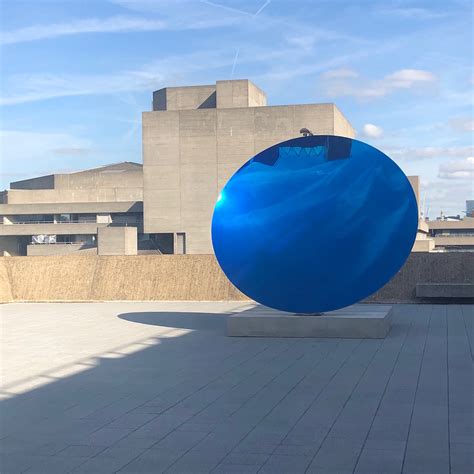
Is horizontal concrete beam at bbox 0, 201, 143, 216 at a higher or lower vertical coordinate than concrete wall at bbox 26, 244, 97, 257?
higher

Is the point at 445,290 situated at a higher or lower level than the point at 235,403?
higher

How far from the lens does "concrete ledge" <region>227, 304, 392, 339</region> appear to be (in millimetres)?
13109

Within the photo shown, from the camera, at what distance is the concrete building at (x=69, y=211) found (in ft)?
250

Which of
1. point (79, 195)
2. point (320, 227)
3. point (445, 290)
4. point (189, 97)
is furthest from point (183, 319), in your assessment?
point (79, 195)

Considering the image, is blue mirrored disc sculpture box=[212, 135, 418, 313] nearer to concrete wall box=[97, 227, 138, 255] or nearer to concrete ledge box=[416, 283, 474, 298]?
concrete ledge box=[416, 283, 474, 298]

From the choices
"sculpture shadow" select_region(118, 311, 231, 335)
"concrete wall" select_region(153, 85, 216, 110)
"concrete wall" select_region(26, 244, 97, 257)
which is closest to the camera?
"sculpture shadow" select_region(118, 311, 231, 335)

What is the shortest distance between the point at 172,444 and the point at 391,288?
48.3ft

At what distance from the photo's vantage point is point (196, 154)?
6688cm

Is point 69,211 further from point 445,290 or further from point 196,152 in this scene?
point 445,290

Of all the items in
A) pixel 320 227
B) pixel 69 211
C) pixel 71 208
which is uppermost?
pixel 71 208

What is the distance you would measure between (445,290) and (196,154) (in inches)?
1940

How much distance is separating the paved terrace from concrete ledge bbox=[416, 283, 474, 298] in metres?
4.95

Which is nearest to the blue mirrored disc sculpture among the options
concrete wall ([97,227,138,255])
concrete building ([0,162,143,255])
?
concrete wall ([97,227,138,255])

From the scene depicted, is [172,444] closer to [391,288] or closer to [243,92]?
[391,288]
